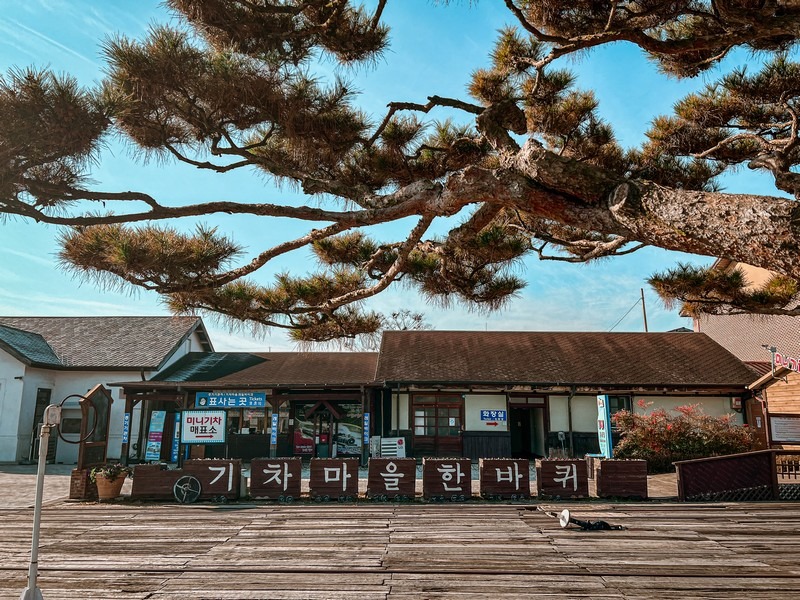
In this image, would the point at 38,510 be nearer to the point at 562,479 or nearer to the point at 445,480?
the point at 445,480

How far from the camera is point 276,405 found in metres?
16.7

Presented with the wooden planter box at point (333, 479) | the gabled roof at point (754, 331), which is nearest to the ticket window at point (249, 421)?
the wooden planter box at point (333, 479)

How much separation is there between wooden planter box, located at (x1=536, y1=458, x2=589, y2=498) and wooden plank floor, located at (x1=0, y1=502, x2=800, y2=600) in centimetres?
99

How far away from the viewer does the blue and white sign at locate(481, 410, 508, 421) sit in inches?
687

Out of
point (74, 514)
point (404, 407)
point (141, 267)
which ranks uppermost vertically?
point (141, 267)

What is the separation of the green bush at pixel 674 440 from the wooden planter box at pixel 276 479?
8.17 metres

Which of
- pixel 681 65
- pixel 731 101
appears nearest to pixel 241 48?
pixel 681 65

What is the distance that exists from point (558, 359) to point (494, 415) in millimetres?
3324

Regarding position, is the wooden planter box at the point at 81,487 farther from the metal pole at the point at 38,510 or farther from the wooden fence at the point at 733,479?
Answer: the wooden fence at the point at 733,479

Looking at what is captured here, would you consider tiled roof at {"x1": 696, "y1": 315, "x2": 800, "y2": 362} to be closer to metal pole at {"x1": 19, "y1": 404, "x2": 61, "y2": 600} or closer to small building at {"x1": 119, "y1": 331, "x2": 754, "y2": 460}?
small building at {"x1": 119, "y1": 331, "x2": 754, "y2": 460}

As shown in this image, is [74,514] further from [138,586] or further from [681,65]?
[681,65]

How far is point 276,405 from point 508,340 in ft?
30.0

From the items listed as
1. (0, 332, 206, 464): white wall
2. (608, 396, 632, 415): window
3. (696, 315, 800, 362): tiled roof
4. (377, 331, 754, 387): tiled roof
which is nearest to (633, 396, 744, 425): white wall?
(608, 396, 632, 415): window

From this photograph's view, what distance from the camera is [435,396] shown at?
1756cm
